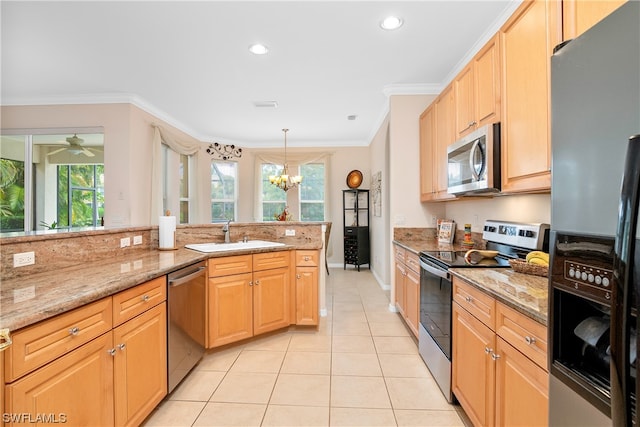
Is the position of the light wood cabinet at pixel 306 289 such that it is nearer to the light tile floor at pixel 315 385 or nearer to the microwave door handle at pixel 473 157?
the light tile floor at pixel 315 385

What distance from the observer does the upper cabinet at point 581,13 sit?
3.71 ft

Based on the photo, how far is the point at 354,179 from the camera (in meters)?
6.06

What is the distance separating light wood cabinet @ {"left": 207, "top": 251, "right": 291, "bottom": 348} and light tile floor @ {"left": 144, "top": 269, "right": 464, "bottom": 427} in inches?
7.2

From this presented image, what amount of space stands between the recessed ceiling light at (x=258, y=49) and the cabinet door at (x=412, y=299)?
2.47 m

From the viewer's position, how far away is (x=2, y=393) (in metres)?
0.89

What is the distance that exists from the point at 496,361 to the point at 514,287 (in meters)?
0.35

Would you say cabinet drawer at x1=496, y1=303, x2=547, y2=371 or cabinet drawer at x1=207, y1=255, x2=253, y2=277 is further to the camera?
cabinet drawer at x1=207, y1=255, x2=253, y2=277

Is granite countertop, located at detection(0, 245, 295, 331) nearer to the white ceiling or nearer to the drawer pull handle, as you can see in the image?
the drawer pull handle

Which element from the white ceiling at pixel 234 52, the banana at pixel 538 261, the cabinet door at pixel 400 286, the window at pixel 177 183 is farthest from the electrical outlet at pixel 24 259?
the window at pixel 177 183

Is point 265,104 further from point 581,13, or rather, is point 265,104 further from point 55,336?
point 55,336

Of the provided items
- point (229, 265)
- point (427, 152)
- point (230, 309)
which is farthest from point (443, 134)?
point (230, 309)

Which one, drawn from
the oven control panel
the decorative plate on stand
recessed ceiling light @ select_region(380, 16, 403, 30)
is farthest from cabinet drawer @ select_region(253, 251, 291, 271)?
the decorative plate on stand

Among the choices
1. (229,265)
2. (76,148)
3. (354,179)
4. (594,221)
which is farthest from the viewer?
(354,179)

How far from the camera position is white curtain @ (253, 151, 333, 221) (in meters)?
6.23
